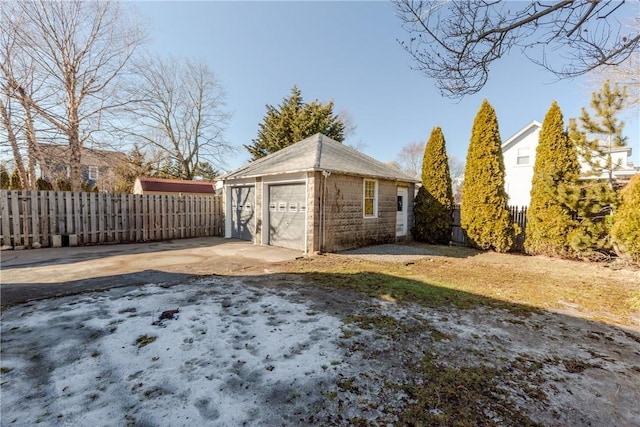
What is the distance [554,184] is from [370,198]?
573cm

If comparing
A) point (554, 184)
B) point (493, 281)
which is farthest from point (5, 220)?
point (554, 184)

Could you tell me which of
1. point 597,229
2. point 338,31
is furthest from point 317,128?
point 597,229

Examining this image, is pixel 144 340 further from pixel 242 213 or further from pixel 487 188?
pixel 487 188

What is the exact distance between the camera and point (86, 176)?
29.4 m

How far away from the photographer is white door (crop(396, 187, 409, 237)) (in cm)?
1204

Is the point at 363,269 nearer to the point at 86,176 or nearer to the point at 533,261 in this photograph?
the point at 533,261

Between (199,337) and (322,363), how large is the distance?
1.50 meters

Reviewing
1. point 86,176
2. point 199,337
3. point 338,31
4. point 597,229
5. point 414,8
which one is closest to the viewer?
point 199,337

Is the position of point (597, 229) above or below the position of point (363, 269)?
above

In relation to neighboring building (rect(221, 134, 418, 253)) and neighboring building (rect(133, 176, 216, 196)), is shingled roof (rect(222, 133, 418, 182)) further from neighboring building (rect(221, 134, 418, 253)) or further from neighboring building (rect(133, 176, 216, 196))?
neighboring building (rect(133, 176, 216, 196))

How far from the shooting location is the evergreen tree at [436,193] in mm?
11641

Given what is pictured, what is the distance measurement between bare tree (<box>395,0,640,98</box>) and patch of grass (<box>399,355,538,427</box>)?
406 cm

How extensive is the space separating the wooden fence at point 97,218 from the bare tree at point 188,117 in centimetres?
1496

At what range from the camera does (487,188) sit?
9977 millimetres
